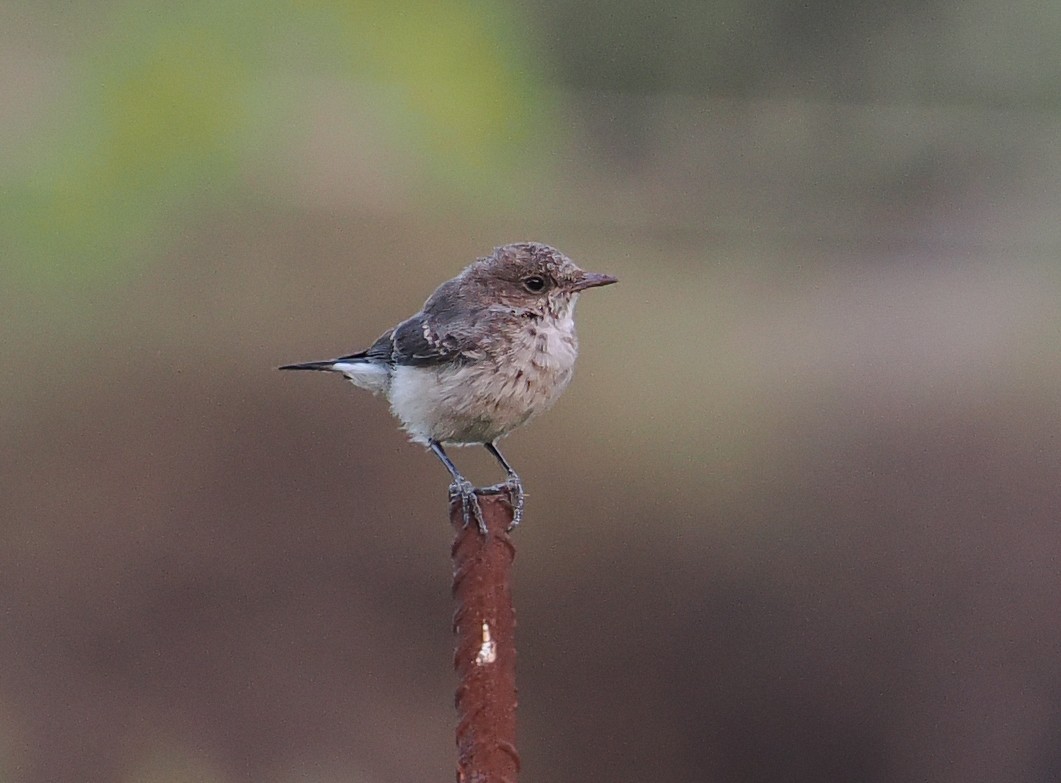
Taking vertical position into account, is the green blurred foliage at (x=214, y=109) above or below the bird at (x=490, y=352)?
above

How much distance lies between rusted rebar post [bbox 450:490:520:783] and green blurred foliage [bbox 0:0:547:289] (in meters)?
4.86

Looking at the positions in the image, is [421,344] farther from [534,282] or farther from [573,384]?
[573,384]

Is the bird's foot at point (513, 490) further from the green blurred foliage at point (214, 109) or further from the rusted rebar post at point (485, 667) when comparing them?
the green blurred foliage at point (214, 109)

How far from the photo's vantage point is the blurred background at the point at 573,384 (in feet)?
18.2

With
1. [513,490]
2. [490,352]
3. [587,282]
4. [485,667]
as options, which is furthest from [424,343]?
[485,667]

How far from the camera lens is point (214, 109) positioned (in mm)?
6734

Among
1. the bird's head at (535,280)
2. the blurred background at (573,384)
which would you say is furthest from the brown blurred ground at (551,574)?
the bird's head at (535,280)

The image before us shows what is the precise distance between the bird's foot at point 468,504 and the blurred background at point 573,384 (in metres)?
2.79

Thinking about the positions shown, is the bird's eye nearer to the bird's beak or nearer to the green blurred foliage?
the bird's beak

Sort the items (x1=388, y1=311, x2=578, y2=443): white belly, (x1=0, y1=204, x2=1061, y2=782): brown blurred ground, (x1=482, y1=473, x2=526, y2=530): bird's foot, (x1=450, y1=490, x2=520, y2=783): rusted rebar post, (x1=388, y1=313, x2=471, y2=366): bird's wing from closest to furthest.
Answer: (x1=450, y1=490, x2=520, y2=783): rusted rebar post → (x1=482, y1=473, x2=526, y2=530): bird's foot → (x1=388, y1=311, x2=578, y2=443): white belly → (x1=388, y1=313, x2=471, y2=366): bird's wing → (x1=0, y1=204, x2=1061, y2=782): brown blurred ground

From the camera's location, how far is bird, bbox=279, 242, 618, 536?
125 inches

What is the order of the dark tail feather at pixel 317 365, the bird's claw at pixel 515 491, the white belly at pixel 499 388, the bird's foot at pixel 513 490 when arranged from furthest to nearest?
the dark tail feather at pixel 317 365 < the white belly at pixel 499 388 < the bird's claw at pixel 515 491 < the bird's foot at pixel 513 490

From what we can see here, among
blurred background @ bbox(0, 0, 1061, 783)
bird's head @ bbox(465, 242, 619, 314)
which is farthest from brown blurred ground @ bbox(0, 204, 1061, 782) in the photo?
bird's head @ bbox(465, 242, 619, 314)

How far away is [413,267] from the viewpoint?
651 cm
